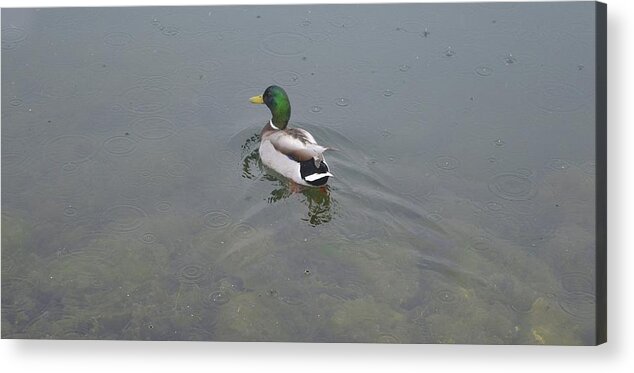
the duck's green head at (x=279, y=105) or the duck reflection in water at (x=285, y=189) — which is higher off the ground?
the duck's green head at (x=279, y=105)

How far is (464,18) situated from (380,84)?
1.12 feet

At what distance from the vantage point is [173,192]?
8.48 feet

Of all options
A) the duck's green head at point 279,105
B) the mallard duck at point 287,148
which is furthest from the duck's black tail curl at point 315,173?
the duck's green head at point 279,105

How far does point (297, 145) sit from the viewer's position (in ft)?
8.35

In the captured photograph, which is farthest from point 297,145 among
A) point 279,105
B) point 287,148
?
point 279,105

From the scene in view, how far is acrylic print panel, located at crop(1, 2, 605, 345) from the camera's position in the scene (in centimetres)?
251

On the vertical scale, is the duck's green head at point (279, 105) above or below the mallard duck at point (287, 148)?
above

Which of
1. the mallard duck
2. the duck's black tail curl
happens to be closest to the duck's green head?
the mallard duck

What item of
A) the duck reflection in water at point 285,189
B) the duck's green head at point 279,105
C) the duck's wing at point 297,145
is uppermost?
the duck's green head at point 279,105

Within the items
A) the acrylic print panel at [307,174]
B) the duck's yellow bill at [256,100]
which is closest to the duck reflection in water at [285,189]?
the acrylic print panel at [307,174]

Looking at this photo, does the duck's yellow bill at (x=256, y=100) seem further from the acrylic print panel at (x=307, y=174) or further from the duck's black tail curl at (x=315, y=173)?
the duck's black tail curl at (x=315, y=173)

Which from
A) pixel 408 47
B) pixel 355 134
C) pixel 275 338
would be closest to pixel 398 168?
pixel 355 134

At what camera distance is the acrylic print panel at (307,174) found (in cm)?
251

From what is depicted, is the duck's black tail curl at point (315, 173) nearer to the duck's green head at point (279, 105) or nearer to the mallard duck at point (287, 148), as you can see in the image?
the mallard duck at point (287, 148)
